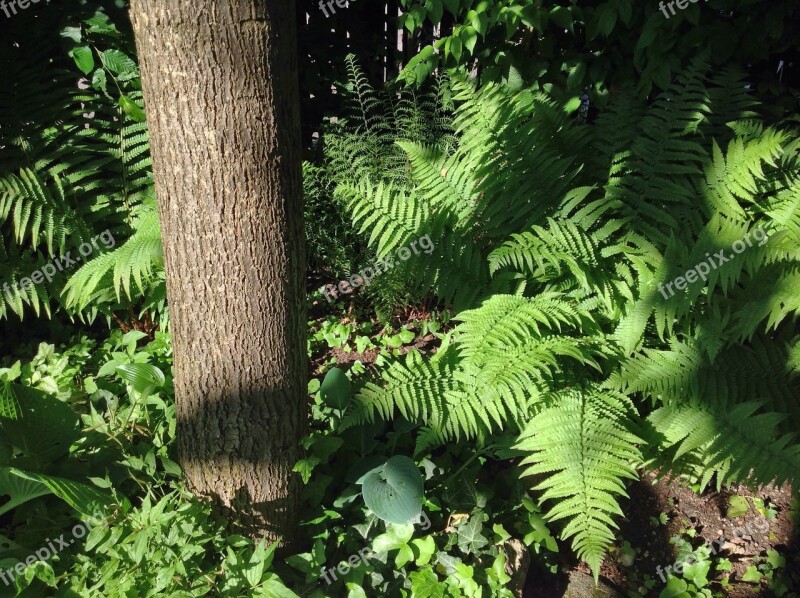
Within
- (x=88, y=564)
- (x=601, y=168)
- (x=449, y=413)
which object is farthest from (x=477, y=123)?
(x=88, y=564)

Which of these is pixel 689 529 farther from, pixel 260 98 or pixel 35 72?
pixel 35 72

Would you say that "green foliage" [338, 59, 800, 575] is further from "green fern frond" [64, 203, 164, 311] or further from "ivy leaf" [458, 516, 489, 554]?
"green fern frond" [64, 203, 164, 311]

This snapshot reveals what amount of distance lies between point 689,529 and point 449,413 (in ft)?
3.96

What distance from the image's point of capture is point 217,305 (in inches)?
70.5
